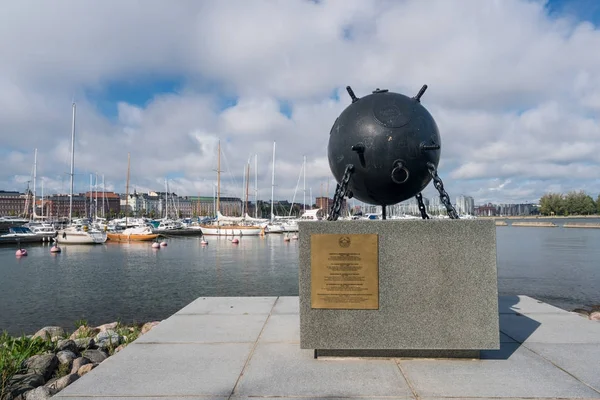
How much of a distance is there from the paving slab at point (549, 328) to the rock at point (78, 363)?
281 inches

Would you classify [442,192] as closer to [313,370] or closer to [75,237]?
[313,370]

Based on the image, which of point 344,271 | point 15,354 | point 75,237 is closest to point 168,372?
point 344,271

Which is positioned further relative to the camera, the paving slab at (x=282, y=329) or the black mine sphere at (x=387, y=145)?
the paving slab at (x=282, y=329)

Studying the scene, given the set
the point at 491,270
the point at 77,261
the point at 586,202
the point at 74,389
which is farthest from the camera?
the point at 586,202

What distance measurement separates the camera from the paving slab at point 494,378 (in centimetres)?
446

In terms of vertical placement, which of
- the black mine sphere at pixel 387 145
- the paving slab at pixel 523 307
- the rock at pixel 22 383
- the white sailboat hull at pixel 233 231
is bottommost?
the rock at pixel 22 383

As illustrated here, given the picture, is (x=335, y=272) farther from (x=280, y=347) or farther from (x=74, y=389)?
(x=74, y=389)

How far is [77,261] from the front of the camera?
1454 inches

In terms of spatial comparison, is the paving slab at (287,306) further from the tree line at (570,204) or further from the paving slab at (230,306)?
the tree line at (570,204)

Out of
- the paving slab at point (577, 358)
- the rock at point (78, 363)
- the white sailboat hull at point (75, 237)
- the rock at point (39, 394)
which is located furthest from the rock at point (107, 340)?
the white sailboat hull at point (75, 237)

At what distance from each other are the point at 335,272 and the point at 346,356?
115 cm

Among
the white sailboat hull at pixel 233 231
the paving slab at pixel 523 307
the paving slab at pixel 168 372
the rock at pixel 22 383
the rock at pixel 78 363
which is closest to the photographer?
the paving slab at pixel 168 372

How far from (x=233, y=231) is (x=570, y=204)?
177 m

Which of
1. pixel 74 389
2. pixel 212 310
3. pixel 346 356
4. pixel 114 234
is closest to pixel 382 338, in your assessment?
pixel 346 356
